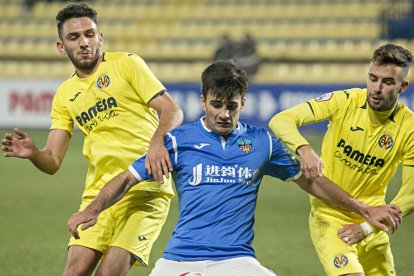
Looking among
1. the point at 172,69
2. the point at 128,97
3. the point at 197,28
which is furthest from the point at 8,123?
the point at 128,97

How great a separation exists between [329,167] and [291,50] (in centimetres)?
1687

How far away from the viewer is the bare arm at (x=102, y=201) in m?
4.31

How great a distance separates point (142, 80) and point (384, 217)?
1.74m

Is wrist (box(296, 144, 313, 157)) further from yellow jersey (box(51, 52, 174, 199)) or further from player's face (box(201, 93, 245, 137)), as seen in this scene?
yellow jersey (box(51, 52, 174, 199))

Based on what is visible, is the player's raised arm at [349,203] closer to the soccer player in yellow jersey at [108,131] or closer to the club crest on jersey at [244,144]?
the club crest on jersey at [244,144]

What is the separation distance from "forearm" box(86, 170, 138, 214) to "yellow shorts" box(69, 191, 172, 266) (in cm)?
62

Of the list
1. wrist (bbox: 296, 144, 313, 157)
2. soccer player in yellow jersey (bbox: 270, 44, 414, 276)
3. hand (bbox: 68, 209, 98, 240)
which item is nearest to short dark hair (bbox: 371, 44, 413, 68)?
soccer player in yellow jersey (bbox: 270, 44, 414, 276)

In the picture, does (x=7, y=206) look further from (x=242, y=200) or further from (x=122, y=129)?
(x=242, y=200)

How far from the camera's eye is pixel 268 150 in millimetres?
4582

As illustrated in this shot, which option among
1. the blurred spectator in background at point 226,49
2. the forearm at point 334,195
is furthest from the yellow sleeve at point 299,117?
the blurred spectator in background at point 226,49

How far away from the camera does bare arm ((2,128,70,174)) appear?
481 centimetres

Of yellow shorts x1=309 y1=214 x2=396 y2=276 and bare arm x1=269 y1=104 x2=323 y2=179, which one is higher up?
bare arm x1=269 y1=104 x2=323 y2=179

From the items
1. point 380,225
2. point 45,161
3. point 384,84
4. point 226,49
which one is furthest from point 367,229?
point 226,49

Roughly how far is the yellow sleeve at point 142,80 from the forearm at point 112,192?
0.84m
